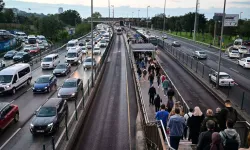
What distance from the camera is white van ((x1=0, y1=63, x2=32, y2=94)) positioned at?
25562 millimetres

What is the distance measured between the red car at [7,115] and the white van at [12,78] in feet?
24.3

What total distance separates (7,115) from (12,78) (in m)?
9.31

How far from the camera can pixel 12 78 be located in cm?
2636

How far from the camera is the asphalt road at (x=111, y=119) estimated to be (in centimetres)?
1666

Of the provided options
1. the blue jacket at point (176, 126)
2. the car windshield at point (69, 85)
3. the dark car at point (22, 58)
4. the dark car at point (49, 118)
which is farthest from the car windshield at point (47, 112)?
the dark car at point (22, 58)

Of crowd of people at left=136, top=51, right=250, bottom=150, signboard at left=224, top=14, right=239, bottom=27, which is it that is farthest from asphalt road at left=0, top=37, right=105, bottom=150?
signboard at left=224, top=14, right=239, bottom=27

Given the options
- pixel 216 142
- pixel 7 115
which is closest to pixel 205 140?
pixel 216 142

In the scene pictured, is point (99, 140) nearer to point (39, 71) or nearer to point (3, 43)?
point (39, 71)

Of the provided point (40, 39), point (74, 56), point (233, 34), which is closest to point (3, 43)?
point (40, 39)

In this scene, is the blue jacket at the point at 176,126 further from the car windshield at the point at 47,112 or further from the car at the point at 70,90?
the car at the point at 70,90

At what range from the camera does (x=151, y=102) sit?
799 inches

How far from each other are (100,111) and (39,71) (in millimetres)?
18992

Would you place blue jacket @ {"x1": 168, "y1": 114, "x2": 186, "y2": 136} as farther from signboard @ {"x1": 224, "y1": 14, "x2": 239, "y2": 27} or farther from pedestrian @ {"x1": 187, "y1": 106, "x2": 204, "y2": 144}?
signboard @ {"x1": 224, "y1": 14, "x2": 239, "y2": 27}

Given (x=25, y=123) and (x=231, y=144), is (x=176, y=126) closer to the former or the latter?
(x=231, y=144)
